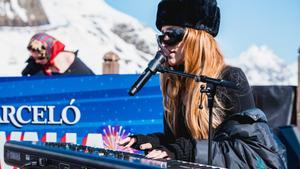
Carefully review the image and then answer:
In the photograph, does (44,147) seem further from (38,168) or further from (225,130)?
(225,130)

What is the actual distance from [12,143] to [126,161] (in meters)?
0.62

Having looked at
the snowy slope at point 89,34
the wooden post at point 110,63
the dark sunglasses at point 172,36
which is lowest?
the dark sunglasses at point 172,36

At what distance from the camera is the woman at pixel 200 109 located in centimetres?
164

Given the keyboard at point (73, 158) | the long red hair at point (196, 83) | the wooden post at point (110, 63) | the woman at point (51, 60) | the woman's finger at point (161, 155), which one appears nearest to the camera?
the keyboard at point (73, 158)

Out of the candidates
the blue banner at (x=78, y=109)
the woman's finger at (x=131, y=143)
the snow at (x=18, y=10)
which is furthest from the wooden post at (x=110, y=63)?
the snow at (x=18, y=10)

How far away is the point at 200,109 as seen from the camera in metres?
1.86

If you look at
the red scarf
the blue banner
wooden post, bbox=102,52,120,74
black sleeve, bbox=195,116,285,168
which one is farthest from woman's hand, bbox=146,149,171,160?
wooden post, bbox=102,52,120,74

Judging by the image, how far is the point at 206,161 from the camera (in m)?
1.64

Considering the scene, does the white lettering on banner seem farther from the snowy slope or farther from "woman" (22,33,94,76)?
the snowy slope

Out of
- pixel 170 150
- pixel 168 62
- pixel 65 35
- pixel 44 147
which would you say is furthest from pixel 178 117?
pixel 65 35

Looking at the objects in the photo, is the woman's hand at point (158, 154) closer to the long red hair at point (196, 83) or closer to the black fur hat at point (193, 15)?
the long red hair at point (196, 83)

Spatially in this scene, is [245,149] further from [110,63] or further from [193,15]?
[110,63]

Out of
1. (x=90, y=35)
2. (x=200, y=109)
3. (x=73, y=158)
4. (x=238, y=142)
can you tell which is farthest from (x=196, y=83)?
(x=90, y=35)

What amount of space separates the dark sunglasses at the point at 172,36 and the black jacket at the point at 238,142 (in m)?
0.24
